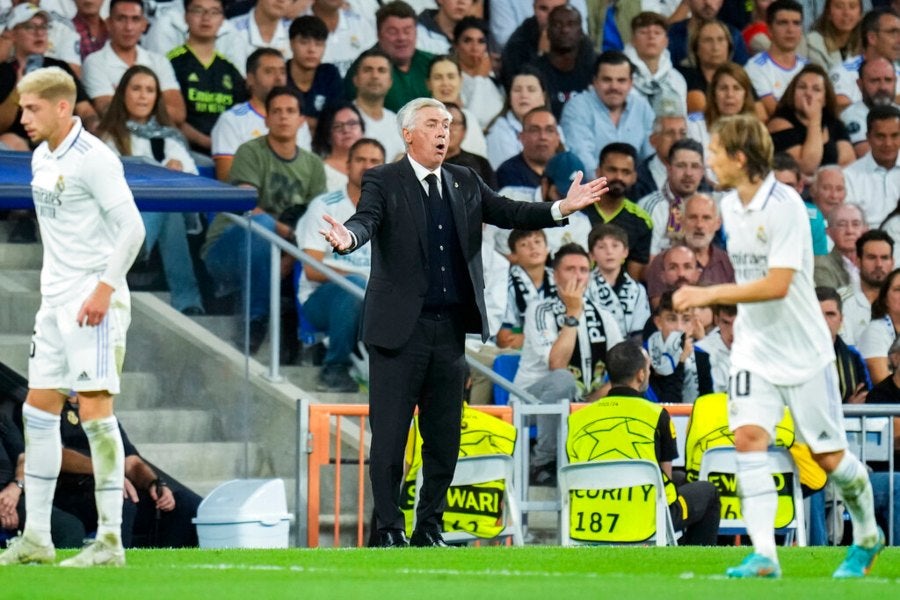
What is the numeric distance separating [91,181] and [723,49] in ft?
34.5

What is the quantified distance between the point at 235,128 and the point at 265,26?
1.42 metres

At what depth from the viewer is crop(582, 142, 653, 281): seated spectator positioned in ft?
50.6

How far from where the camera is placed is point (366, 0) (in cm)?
1641

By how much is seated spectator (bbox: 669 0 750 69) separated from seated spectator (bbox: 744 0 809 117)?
27cm

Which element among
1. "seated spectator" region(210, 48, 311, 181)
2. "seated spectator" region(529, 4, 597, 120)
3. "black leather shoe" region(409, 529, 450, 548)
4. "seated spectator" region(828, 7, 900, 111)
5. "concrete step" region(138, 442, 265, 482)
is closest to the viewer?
"black leather shoe" region(409, 529, 450, 548)

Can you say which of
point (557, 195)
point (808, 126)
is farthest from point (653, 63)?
point (557, 195)

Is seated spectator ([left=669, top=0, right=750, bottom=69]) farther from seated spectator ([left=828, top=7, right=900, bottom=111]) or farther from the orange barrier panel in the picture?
the orange barrier panel

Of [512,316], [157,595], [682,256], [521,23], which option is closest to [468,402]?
[512,316]

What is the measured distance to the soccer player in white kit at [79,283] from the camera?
7996 mm

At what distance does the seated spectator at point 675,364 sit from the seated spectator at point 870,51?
4851mm

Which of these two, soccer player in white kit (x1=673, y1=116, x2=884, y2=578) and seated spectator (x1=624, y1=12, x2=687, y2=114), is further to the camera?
seated spectator (x1=624, y1=12, x2=687, y2=114)

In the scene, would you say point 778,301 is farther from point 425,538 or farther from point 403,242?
point 425,538

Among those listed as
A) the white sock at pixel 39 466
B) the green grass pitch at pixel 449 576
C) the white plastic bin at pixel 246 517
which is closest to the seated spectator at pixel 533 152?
the white plastic bin at pixel 246 517

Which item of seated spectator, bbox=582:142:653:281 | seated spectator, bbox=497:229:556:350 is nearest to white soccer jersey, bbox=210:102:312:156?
seated spectator, bbox=497:229:556:350
